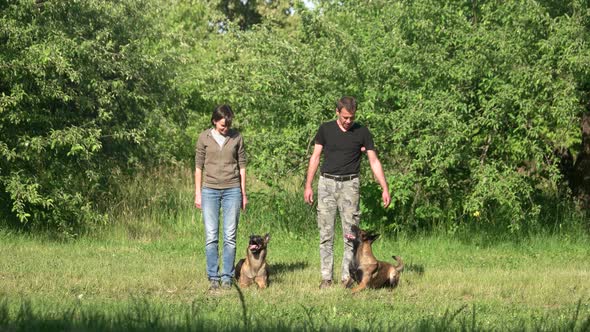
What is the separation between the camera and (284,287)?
1102 centimetres

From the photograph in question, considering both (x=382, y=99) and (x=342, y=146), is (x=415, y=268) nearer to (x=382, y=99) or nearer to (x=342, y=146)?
(x=342, y=146)

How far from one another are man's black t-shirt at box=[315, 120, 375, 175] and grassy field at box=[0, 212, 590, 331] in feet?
4.47

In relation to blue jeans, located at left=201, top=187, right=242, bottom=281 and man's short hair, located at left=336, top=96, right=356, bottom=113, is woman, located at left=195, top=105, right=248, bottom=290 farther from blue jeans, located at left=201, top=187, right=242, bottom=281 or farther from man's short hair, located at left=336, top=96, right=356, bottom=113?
man's short hair, located at left=336, top=96, right=356, bottom=113

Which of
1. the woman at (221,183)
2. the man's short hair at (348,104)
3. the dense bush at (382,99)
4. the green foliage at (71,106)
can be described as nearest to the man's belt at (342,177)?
the man's short hair at (348,104)

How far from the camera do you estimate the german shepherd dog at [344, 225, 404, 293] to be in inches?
420

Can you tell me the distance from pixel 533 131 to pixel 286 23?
33.7m

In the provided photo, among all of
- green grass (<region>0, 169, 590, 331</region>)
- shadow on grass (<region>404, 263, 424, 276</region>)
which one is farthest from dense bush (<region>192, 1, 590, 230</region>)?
shadow on grass (<region>404, 263, 424, 276</region>)

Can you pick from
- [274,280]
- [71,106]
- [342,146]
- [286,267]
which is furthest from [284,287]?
[71,106]

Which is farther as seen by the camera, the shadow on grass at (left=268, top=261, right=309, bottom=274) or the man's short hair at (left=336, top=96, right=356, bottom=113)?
the shadow on grass at (left=268, top=261, right=309, bottom=274)

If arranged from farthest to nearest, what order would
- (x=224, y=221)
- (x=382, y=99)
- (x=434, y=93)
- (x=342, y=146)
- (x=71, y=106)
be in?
(x=71, y=106), (x=382, y=99), (x=434, y=93), (x=224, y=221), (x=342, y=146)

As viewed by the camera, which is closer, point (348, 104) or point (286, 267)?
point (348, 104)

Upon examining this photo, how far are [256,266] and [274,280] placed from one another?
2.42 feet

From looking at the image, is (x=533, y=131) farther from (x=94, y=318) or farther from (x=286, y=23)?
(x=286, y=23)

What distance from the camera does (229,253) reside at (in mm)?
11055
